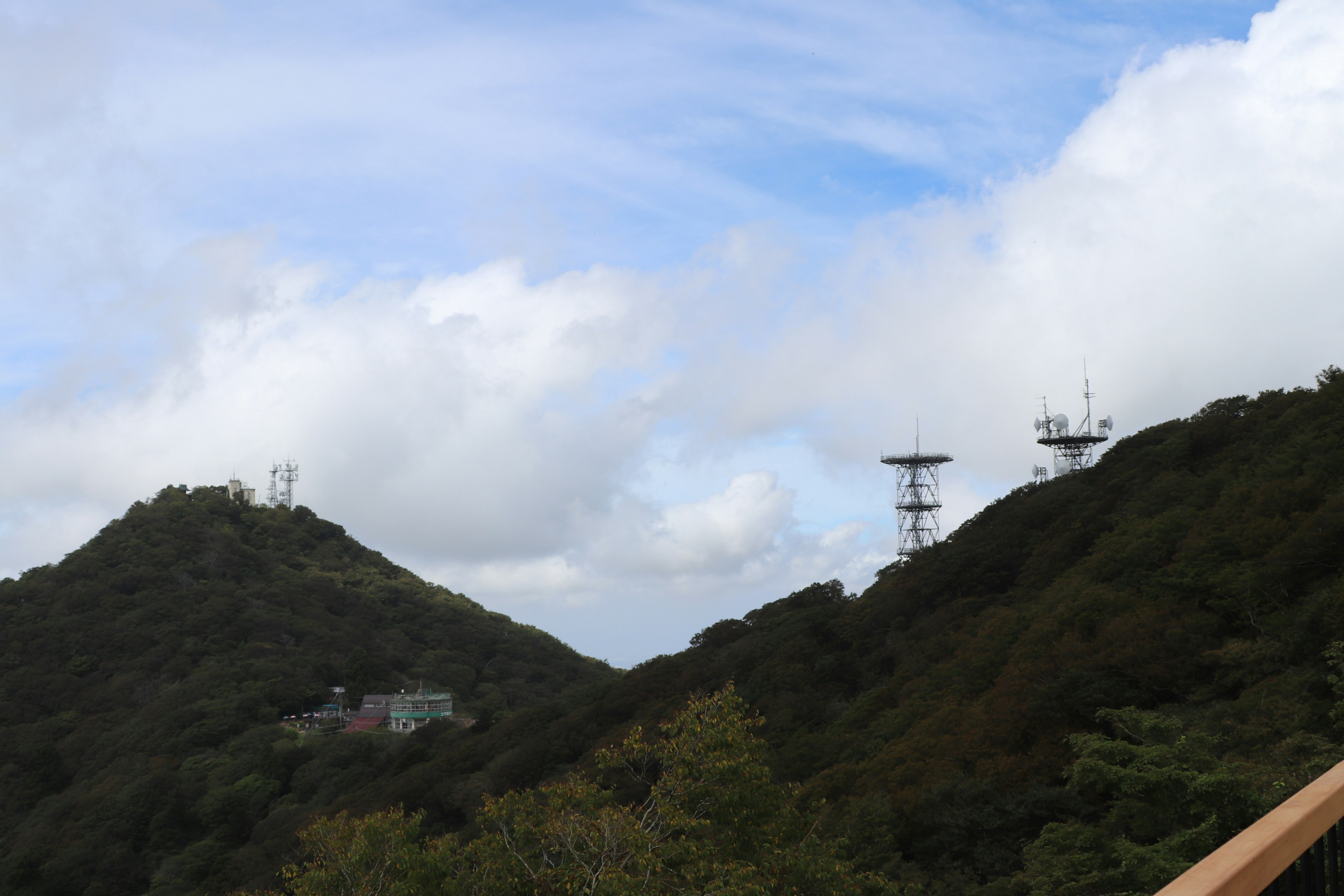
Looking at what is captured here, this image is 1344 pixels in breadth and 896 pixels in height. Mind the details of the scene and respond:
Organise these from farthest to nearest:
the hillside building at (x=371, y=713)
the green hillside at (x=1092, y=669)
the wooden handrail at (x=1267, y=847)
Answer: the hillside building at (x=371, y=713) < the green hillside at (x=1092, y=669) < the wooden handrail at (x=1267, y=847)

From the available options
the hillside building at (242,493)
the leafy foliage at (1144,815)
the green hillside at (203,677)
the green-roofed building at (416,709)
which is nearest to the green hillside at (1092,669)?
the leafy foliage at (1144,815)

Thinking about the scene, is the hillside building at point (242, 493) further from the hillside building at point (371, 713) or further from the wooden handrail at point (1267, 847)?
the wooden handrail at point (1267, 847)

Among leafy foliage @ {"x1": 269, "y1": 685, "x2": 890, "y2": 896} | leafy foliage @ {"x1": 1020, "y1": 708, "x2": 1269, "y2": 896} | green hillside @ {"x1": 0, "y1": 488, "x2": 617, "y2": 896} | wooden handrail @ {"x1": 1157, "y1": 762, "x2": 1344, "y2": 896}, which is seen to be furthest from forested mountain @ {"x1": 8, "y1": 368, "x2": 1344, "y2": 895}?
wooden handrail @ {"x1": 1157, "y1": 762, "x2": 1344, "y2": 896}

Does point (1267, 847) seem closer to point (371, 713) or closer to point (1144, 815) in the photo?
point (1144, 815)

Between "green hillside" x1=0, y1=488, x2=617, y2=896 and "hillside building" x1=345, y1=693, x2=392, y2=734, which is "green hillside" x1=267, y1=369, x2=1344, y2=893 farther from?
"hillside building" x1=345, y1=693, x2=392, y2=734

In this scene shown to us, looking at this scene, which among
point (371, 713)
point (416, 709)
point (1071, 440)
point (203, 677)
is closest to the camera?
point (1071, 440)

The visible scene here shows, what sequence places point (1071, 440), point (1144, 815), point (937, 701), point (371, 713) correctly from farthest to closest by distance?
point (371, 713), point (1071, 440), point (937, 701), point (1144, 815)

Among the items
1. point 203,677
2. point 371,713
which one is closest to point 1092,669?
point 371,713
